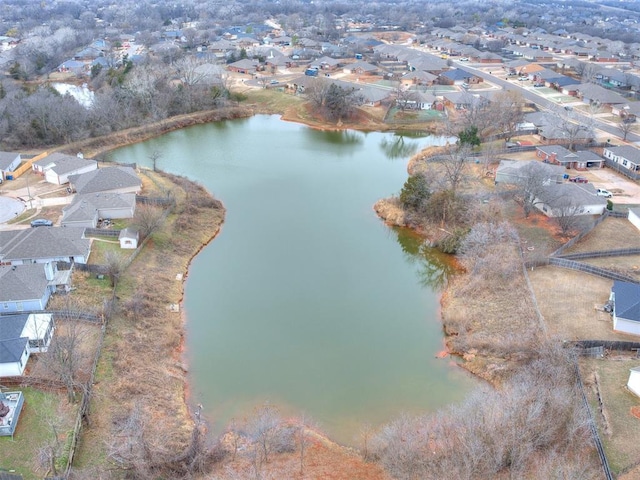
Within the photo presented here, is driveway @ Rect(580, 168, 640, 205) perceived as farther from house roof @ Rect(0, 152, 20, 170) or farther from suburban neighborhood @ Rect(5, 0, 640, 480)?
house roof @ Rect(0, 152, 20, 170)

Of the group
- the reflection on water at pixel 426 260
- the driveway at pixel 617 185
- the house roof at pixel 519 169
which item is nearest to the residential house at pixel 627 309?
the reflection on water at pixel 426 260

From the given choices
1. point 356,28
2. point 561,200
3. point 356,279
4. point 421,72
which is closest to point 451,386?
point 356,279

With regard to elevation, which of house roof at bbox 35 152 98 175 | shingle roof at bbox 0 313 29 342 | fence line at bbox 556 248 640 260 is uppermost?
shingle roof at bbox 0 313 29 342

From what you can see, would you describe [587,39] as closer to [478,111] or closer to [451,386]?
[478,111]

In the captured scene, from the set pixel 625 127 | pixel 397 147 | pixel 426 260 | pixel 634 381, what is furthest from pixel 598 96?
pixel 634 381

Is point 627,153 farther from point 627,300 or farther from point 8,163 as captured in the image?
point 8,163

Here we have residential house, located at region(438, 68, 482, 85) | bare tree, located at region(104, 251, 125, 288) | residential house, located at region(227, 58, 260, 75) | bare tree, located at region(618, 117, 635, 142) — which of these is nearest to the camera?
bare tree, located at region(104, 251, 125, 288)

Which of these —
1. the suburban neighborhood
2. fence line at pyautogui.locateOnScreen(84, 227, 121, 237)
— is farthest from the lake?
fence line at pyautogui.locateOnScreen(84, 227, 121, 237)

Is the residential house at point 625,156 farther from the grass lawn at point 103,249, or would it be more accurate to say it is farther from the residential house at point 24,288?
the residential house at point 24,288
